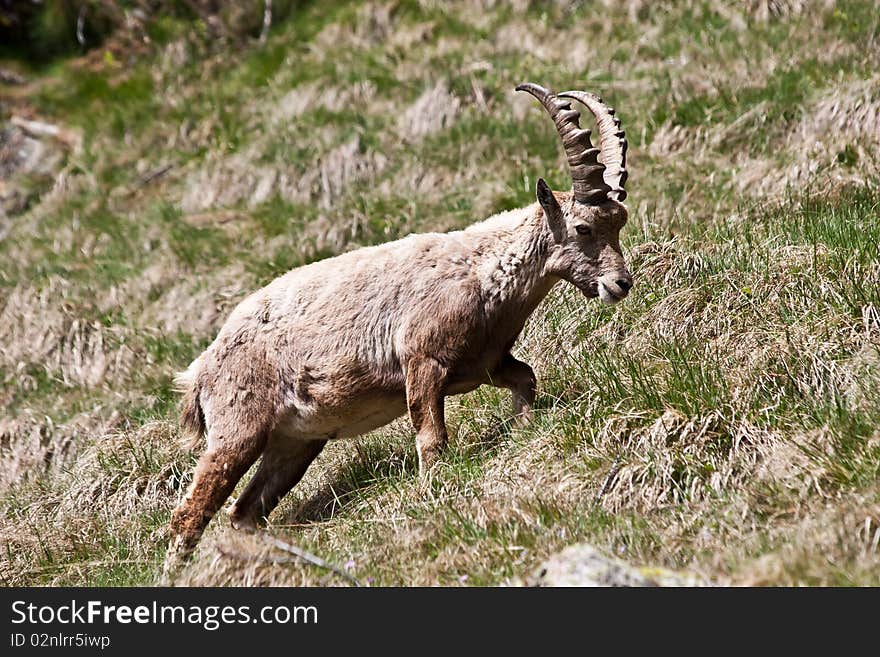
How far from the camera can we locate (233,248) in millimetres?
14250

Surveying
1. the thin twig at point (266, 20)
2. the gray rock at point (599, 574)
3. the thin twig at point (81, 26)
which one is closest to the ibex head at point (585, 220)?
the gray rock at point (599, 574)

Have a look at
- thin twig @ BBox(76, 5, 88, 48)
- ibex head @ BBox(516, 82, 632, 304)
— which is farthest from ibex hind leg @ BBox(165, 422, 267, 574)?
thin twig @ BBox(76, 5, 88, 48)

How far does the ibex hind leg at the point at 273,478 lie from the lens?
8.73 meters

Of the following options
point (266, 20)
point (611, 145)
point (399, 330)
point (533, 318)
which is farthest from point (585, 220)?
point (266, 20)

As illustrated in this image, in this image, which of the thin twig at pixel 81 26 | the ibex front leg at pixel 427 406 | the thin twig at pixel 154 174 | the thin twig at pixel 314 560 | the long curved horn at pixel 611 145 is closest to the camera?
the thin twig at pixel 314 560

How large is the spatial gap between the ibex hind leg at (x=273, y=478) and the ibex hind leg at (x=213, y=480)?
0.45 metres

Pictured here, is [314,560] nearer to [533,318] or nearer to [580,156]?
[580,156]

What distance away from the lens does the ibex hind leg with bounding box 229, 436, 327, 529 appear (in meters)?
8.73

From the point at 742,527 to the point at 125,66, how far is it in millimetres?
15892

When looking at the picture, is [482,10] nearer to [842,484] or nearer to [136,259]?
[136,259]

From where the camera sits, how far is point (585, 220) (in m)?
7.89

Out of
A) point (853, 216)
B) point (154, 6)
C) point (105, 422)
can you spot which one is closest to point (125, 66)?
point (154, 6)

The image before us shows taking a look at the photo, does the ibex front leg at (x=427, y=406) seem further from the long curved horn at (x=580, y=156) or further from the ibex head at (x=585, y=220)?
the long curved horn at (x=580, y=156)

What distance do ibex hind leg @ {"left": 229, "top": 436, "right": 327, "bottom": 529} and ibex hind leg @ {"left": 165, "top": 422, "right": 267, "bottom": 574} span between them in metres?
0.45
